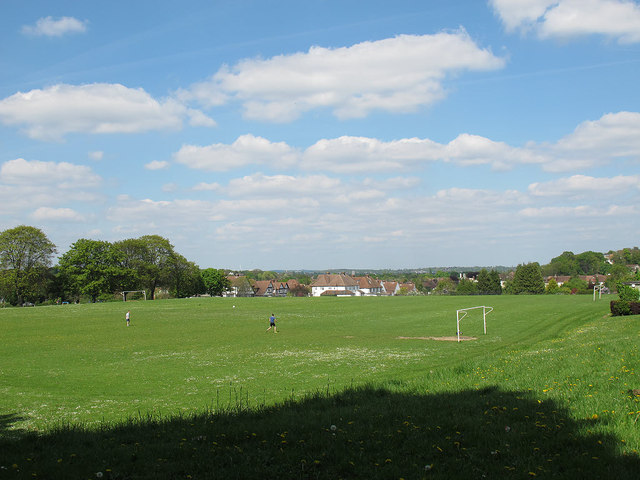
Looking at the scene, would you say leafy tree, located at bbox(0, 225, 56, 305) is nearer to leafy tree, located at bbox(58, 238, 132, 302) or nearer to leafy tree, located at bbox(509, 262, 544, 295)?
leafy tree, located at bbox(58, 238, 132, 302)

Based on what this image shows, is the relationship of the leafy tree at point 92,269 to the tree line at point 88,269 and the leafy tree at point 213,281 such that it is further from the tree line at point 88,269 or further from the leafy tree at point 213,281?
the leafy tree at point 213,281

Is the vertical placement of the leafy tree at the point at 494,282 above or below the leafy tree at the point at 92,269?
below

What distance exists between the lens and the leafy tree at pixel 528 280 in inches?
5861

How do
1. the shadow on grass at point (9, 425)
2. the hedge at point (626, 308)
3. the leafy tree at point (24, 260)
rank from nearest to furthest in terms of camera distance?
the shadow on grass at point (9, 425) → the hedge at point (626, 308) → the leafy tree at point (24, 260)

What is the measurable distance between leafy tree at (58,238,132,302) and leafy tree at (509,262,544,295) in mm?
109256

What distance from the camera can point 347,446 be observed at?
28.0 feet

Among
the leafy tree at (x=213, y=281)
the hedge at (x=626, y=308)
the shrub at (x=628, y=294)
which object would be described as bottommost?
the hedge at (x=626, y=308)

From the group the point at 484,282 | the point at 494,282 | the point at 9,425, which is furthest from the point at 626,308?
the point at 494,282

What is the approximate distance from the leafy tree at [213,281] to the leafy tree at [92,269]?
151ft

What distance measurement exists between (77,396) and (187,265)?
11124 centimetres

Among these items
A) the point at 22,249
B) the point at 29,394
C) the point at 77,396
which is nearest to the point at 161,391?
the point at 77,396

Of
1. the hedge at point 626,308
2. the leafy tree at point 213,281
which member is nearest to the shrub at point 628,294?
the hedge at point 626,308

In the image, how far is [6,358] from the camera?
111 feet

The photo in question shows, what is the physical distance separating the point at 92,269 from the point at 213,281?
2122 inches
